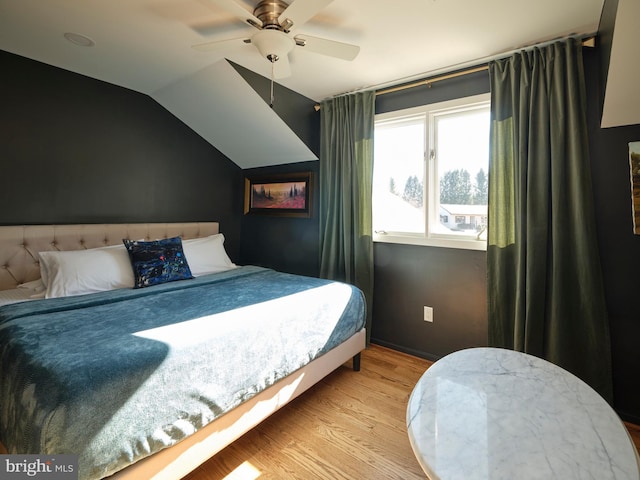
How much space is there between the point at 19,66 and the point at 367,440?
343cm

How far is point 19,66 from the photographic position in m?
2.27

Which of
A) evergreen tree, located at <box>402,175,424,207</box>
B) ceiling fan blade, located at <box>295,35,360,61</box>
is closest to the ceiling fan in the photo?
ceiling fan blade, located at <box>295,35,360,61</box>

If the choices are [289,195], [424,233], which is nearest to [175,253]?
[289,195]

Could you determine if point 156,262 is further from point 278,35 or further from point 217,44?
point 278,35

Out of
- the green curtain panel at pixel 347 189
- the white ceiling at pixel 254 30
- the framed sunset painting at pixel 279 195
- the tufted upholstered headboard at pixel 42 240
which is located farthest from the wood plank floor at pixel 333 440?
the white ceiling at pixel 254 30

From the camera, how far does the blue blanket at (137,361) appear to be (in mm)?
1006

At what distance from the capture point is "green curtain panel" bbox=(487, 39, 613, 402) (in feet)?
6.23

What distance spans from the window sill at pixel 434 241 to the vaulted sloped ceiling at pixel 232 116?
1.15 m

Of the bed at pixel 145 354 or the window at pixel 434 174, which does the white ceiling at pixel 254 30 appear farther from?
the bed at pixel 145 354

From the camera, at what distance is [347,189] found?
9.65 ft

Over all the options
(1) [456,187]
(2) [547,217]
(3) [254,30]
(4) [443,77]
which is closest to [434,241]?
(1) [456,187]

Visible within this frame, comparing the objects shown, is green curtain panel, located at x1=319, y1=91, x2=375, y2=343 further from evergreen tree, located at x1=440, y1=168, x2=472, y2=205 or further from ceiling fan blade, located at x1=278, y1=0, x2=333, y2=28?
ceiling fan blade, located at x1=278, y1=0, x2=333, y2=28

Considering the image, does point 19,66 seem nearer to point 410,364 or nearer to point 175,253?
point 175,253

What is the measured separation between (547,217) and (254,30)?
223cm
